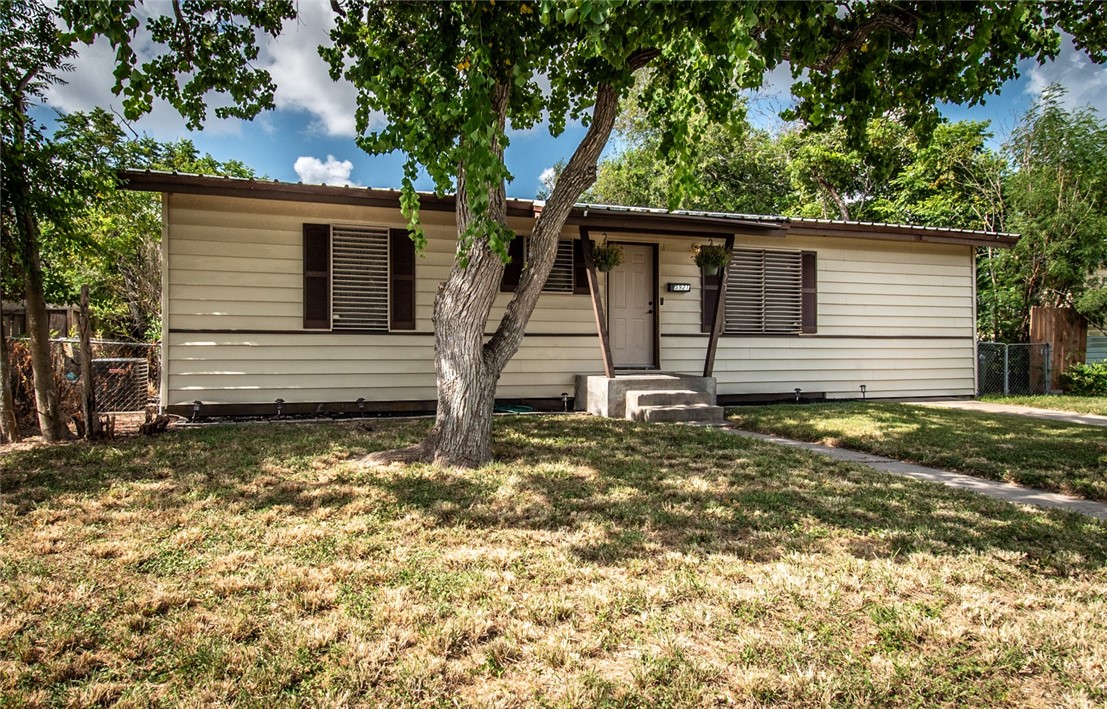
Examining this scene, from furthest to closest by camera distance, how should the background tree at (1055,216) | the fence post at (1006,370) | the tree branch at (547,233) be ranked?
the background tree at (1055,216), the fence post at (1006,370), the tree branch at (547,233)

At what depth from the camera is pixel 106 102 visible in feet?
20.5

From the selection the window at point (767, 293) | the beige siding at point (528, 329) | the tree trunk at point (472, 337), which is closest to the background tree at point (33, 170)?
the beige siding at point (528, 329)

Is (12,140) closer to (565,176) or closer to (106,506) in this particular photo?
(106,506)

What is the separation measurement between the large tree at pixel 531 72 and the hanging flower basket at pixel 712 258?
2316 mm

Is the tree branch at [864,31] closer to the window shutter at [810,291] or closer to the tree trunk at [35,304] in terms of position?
the window shutter at [810,291]

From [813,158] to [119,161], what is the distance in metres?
15.9

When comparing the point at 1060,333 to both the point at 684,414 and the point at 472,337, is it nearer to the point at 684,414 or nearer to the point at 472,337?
the point at 684,414

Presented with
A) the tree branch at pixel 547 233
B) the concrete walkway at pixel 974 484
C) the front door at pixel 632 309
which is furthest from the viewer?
the front door at pixel 632 309

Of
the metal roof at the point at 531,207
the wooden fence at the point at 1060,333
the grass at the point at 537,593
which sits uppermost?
the metal roof at the point at 531,207

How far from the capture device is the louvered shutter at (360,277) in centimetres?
760

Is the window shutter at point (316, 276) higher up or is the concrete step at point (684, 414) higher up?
the window shutter at point (316, 276)

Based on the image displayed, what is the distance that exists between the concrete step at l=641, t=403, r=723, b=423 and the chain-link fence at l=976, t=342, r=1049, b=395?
658cm

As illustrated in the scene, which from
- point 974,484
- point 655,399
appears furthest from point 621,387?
point 974,484

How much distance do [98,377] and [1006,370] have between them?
13.8 m
